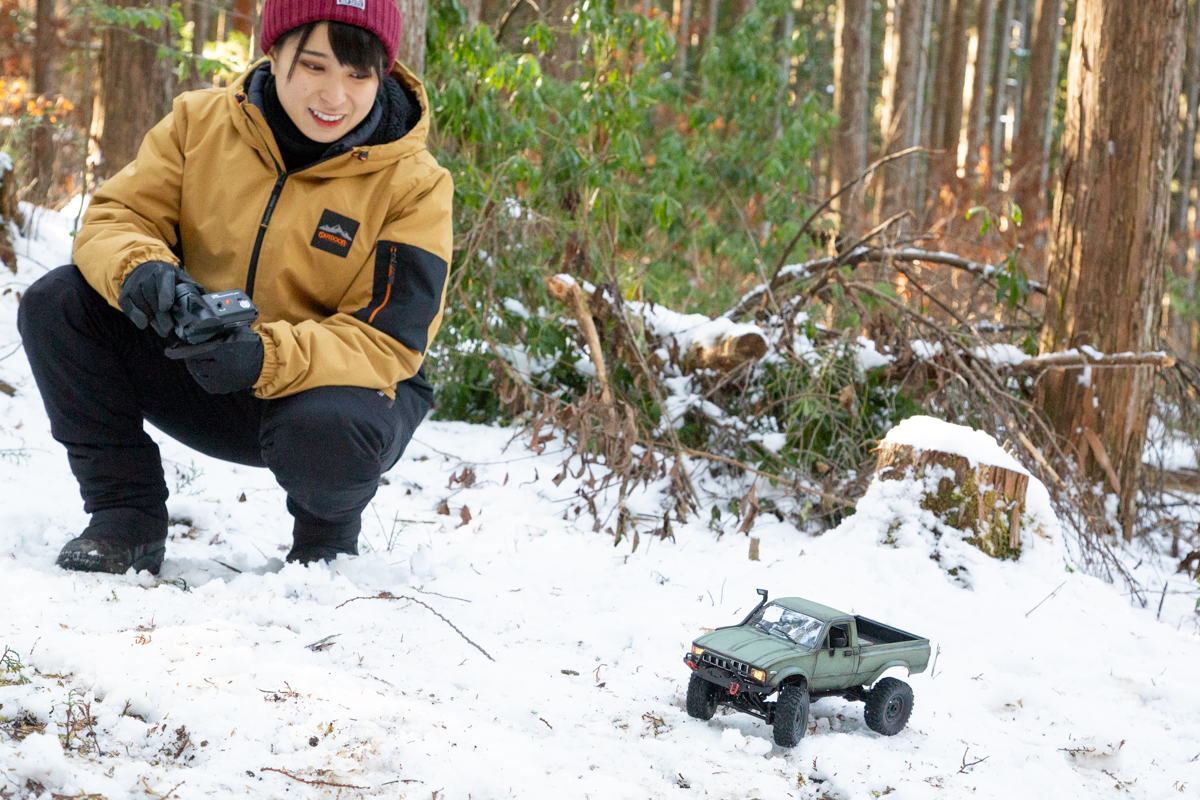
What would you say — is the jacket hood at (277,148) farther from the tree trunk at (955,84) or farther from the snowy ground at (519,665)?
the tree trunk at (955,84)

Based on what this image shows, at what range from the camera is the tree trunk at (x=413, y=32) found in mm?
4594

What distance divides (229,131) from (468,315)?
257 centimetres

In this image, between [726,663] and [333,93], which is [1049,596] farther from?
[333,93]

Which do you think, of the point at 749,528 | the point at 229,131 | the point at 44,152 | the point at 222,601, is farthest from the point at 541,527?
the point at 44,152

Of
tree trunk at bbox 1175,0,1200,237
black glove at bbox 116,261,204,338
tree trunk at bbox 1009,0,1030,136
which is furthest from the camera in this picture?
tree trunk at bbox 1009,0,1030,136

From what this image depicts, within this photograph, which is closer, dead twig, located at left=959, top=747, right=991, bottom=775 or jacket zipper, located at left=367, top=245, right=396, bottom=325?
dead twig, located at left=959, top=747, right=991, bottom=775

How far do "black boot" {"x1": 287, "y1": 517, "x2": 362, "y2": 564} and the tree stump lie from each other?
188 centimetres

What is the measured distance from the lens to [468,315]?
496 cm

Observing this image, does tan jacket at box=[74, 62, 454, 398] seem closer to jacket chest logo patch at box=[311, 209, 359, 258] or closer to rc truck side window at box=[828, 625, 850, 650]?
jacket chest logo patch at box=[311, 209, 359, 258]

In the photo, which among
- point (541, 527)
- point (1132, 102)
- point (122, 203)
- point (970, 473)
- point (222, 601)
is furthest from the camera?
point (1132, 102)

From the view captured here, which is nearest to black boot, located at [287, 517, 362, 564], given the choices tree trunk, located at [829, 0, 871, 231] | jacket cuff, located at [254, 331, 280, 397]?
jacket cuff, located at [254, 331, 280, 397]

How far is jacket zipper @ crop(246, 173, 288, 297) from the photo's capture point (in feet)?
7.77

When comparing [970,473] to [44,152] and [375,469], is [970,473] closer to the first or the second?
[375,469]

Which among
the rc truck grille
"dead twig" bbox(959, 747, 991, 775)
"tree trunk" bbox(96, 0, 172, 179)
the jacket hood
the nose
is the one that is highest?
"tree trunk" bbox(96, 0, 172, 179)
